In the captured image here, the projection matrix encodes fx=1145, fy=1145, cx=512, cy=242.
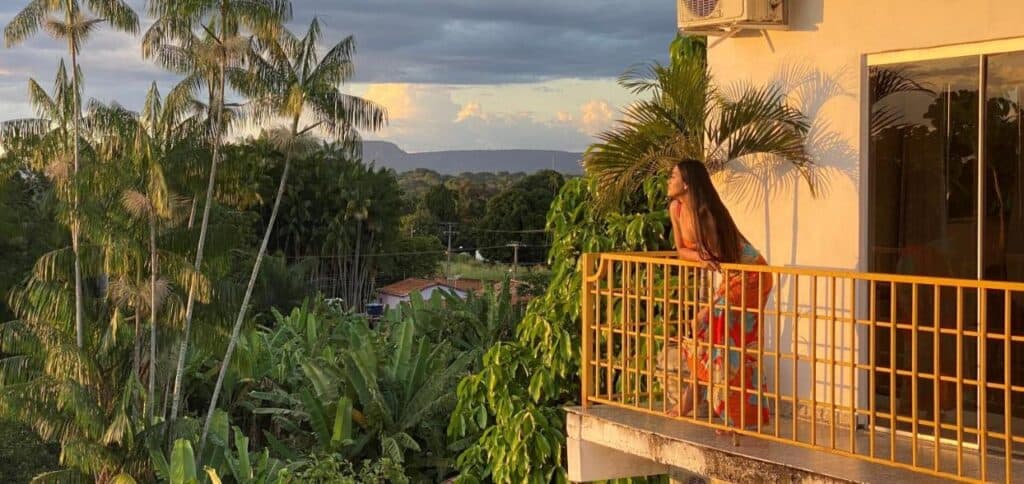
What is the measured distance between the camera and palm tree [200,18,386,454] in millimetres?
21875

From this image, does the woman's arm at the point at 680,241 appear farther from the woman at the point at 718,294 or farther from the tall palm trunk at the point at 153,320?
the tall palm trunk at the point at 153,320

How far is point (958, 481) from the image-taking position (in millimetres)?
5145

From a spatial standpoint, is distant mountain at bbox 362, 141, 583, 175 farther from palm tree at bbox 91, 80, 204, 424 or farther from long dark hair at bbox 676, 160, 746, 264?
long dark hair at bbox 676, 160, 746, 264

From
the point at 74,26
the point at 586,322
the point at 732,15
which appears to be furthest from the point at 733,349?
the point at 74,26

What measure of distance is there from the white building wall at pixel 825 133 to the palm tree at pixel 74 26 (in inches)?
753

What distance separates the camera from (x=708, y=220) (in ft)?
20.2

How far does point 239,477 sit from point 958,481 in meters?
13.4

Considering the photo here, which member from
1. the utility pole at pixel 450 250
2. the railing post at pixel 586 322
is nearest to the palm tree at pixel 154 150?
the railing post at pixel 586 322

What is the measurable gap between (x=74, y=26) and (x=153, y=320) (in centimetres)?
686

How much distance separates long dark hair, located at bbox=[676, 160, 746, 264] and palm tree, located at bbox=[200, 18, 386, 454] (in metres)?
16.2

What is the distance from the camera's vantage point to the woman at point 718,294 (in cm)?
614

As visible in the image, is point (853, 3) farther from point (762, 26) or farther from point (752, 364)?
point (752, 364)

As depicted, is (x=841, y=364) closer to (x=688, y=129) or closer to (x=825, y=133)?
(x=825, y=133)

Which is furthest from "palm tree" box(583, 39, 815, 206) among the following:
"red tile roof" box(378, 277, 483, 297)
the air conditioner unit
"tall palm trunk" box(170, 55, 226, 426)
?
"red tile roof" box(378, 277, 483, 297)
